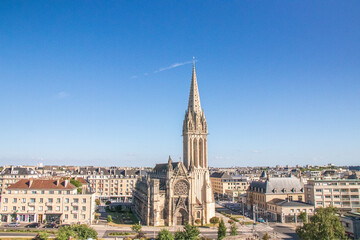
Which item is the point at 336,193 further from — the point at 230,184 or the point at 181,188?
the point at 230,184

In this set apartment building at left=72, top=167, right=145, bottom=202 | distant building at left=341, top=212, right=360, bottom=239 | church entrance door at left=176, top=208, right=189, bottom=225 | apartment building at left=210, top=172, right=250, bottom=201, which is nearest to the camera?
distant building at left=341, top=212, right=360, bottom=239

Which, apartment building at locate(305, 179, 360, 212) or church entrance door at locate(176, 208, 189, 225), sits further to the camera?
apartment building at locate(305, 179, 360, 212)

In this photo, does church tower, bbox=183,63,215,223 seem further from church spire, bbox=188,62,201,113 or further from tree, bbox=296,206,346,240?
tree, bbox=296,206,346,240

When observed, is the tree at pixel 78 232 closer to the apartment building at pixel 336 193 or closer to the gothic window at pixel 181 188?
the gothic window at pixel 181 188

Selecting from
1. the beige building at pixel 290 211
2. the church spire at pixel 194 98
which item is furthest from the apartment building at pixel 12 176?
the beige building at pixel 290 211

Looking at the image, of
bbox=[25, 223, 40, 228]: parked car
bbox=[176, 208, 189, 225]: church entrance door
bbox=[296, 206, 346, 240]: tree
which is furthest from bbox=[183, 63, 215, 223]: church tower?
bbox=[25, 223, 40, 228]: parked car

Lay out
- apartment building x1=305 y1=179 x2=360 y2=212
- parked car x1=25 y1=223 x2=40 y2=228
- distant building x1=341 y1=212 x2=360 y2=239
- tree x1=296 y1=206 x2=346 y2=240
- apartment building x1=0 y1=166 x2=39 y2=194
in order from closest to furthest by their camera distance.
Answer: tree x1=296 y1=206 x2=346 y2=240 < distant building x1=341 y1=212 x2=360 y2=239 < parked car x1=25 y1=223 x2=40 y2=228 < apartment building x1=305 y1=179 x2=360 y2=212 < apartment building x1=0 y1=166 x2=39 y2=194

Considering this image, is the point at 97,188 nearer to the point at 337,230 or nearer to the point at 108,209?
the point at 108,209

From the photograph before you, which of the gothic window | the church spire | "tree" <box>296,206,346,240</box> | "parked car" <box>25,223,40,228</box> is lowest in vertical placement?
"parked car" <box>25,223,40,228</box>
